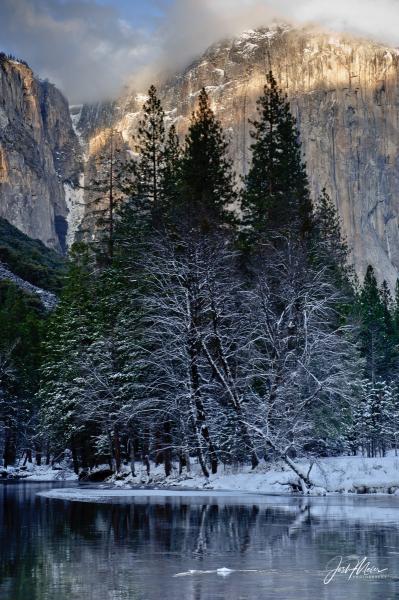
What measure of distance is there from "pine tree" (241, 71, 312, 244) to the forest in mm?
103

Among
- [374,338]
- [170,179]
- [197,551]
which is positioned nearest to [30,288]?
[374,338]

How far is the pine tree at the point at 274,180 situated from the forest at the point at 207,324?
0.34 ft

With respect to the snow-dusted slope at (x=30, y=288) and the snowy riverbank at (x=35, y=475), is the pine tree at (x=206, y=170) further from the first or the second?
the snow-dusted slope at (x=30, y=288)

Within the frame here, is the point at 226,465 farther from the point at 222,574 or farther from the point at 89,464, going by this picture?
the point at 222,574

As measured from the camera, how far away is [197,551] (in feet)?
41.5

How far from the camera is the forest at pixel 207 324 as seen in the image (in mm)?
33062

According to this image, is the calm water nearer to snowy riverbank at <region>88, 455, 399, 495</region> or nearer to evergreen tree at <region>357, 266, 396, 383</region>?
snowy riverbank at <region>88, 455, 399, 495</region>

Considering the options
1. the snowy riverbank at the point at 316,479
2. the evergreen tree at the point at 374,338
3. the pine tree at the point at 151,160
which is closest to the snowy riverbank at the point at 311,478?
the snowy riverbank at the point at 316,479

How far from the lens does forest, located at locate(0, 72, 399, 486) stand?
3306 cm

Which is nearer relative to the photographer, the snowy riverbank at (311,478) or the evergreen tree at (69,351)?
the snowy riverbank at (311,478)

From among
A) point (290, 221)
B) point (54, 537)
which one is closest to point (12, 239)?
point (290, 221)

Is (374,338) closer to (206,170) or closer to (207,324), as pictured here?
(206,170)

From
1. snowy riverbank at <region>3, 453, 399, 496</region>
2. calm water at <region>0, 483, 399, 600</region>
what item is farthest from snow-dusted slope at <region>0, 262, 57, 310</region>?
calm water at <region>0, 483, 399, 600</region>

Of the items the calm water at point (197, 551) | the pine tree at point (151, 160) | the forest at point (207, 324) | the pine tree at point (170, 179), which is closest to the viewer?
the calm water at point (197, 551)
